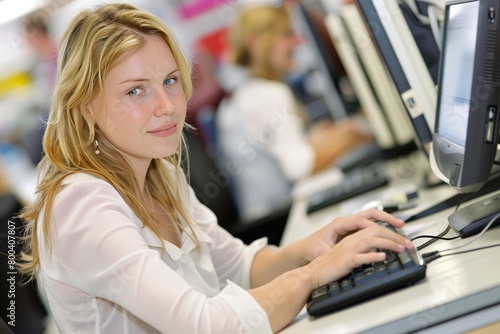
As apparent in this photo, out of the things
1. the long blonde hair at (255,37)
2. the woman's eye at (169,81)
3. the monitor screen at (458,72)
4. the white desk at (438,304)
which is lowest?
the long blonde hair at (255,37)

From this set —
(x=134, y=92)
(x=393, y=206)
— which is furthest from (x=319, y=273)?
(x=393, y=206)

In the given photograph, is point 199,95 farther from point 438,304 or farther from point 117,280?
point 438,304

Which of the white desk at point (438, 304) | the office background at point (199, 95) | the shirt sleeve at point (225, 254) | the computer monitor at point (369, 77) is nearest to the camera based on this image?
the white desk at point (438, 304)

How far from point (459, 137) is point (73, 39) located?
0.77 meters

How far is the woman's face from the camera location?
125 cm

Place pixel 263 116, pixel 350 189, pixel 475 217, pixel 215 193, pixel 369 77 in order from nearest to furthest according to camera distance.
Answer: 1. pixel 475 217
2. pixel 350 189
3. pixel 369 77
4. pixel 215 193
5. pixel 263 116

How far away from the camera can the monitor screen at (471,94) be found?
109 cm

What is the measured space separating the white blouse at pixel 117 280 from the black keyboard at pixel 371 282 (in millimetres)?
103

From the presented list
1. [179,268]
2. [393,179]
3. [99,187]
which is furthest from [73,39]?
[393,179]

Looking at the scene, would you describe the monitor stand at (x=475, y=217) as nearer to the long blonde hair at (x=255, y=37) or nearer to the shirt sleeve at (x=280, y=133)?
the shirt sleeve at (x=280, y=133)

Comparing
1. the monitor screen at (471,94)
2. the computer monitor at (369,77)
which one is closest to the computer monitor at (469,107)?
the monitor screen at (471,94)

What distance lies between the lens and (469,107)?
1120 millimetres

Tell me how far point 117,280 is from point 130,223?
0.34 ft

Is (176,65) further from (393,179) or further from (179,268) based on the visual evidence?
(393,179)
